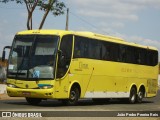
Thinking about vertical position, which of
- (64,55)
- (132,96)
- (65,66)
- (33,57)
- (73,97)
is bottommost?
(132,96)

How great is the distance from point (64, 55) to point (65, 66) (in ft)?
1.58

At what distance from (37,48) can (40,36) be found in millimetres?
622

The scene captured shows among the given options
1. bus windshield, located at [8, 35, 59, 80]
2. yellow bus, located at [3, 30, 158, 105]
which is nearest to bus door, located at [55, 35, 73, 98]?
yellow bus, located at [3, 30, 158, 105]

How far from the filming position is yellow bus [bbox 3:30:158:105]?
76.0 ft

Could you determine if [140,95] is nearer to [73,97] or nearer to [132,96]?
[132,96]

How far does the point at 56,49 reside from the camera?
23.3 m

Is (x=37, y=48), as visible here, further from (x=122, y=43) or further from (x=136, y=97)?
(x=136, y=97)

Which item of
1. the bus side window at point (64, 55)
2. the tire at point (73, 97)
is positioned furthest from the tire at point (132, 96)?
the bus side window at point (64, 55)

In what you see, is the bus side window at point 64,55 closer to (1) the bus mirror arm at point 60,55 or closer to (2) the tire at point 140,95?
(1) the bus mirror arm at point 60,55

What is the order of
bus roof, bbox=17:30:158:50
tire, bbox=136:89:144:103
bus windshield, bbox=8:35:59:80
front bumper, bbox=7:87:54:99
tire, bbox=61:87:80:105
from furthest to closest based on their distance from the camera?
tire, bbox=136:89:144:103 < tire, bbox=61:87:80:105 < bus roof, bbox=17:30:158:50 < bus windshield, bbox=8:35:59:80 < front bumper, bbox=7:87:54:99

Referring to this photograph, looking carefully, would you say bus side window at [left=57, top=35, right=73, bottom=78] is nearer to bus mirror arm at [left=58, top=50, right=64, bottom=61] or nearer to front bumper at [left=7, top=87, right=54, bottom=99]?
bus mirror arm at [left=58, top=50, right=64, bottom=61]

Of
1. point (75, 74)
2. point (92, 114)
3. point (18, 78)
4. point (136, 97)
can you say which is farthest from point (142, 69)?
point (92, 114)

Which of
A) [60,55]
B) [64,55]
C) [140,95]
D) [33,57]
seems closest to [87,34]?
[64,55]

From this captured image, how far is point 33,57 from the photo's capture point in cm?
2331
